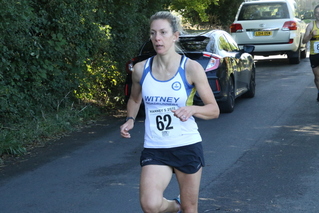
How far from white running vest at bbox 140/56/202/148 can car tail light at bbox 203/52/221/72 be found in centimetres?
628

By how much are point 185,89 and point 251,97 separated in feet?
30.3

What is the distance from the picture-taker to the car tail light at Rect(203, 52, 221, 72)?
1067cm

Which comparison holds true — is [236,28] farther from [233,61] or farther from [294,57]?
[233,61]

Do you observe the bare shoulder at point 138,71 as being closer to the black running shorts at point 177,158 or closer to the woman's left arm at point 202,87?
the woman's left arm at point 202,87

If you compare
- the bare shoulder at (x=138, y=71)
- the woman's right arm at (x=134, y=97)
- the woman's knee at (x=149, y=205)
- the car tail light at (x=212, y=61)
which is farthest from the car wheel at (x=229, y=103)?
the woman's knee at (x=149, y=205)

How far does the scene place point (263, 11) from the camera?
1944 cm

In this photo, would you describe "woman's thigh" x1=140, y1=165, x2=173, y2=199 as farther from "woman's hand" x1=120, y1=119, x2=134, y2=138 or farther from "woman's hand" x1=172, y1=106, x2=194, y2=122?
"woman's hand" x1=172, y1=106, x2=194, y2=122

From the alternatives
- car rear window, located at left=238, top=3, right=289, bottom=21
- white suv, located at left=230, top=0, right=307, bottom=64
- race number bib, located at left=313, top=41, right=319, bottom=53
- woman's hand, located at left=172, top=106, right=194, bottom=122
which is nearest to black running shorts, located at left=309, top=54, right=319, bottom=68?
race number bib, located at left=313, top=41, right=319, bottom=53

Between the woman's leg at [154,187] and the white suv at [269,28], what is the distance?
15167mm

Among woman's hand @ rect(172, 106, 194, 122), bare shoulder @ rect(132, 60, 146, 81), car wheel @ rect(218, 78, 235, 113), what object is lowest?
car wheel @ rect(218, 78, 235, 113)

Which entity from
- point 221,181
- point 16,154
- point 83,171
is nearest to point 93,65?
point 16,154

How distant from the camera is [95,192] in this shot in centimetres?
642

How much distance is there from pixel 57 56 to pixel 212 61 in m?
2.75

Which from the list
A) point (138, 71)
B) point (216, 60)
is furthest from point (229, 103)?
A: point (138, 71)
